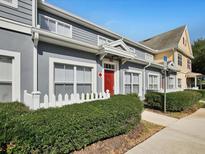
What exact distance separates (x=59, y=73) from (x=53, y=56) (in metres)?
0.81

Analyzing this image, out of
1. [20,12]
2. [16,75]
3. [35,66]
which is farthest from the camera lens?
[35,66]

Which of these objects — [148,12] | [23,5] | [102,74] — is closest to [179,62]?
[148,12]

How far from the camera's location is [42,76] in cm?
646

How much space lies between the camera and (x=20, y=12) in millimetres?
5883

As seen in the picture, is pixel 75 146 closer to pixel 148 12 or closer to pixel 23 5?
pixel 23 5

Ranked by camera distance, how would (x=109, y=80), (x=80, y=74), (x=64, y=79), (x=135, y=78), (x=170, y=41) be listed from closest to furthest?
(x=64, y=79) < (x=80, y=74) < (x=109, y=80) < (x=135, y=78) < (x=170, y=41)

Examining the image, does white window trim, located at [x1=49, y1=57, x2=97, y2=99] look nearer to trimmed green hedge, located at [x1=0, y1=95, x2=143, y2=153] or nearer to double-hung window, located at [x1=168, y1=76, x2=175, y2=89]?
trimmed green hedge, located at [x1=0, y1=95, x2=143, y2=153]

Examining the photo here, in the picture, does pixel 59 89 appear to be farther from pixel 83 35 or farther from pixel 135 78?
pixel 135 78

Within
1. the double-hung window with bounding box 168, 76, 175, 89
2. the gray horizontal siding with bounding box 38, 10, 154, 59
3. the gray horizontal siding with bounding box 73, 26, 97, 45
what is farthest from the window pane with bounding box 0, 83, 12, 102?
the double-hung window with bounding box 168, 76, 175, 89

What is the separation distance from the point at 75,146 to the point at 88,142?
432 mm

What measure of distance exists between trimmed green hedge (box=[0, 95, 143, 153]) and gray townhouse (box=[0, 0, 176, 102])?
210 cm

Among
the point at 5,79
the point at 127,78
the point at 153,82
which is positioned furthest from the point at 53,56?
the point at 153,82

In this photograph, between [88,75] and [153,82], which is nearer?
[88,75]

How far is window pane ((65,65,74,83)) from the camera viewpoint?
292 inches
